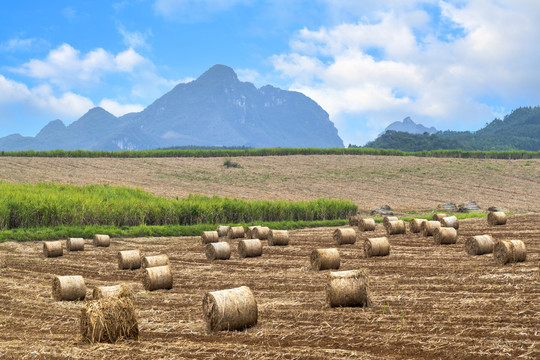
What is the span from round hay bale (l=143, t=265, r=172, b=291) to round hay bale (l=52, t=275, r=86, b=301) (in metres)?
1.71

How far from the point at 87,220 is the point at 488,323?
97.4 feet

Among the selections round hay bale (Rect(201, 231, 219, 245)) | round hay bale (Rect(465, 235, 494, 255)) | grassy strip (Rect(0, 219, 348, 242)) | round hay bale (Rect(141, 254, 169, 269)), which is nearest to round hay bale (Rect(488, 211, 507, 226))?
round hay bale (Rect(465, 235, 494, 255))

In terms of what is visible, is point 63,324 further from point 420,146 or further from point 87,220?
point 420,146

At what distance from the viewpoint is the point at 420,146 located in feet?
567

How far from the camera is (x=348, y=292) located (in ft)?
38.6

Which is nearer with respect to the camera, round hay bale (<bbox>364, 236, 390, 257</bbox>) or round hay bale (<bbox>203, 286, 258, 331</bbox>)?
round hay bale (<bbox>203, 286, 258, 331</bbox>)

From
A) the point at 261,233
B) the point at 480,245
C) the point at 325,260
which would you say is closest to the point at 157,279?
the point at 325,260

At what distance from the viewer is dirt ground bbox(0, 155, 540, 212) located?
193 feet

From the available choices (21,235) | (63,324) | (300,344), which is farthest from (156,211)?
(300,344)

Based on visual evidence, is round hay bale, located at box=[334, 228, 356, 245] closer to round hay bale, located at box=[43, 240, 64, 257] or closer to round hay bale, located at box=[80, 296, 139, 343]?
round hay bale, located at box=[43, 240, 64, 257]

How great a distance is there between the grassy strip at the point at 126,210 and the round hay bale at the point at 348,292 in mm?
25952

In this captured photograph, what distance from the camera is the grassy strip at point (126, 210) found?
3288 cm

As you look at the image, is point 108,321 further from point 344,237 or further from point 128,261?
point 344,237

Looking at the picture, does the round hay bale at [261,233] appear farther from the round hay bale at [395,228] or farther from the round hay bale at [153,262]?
the round hay bale at [153,262]
